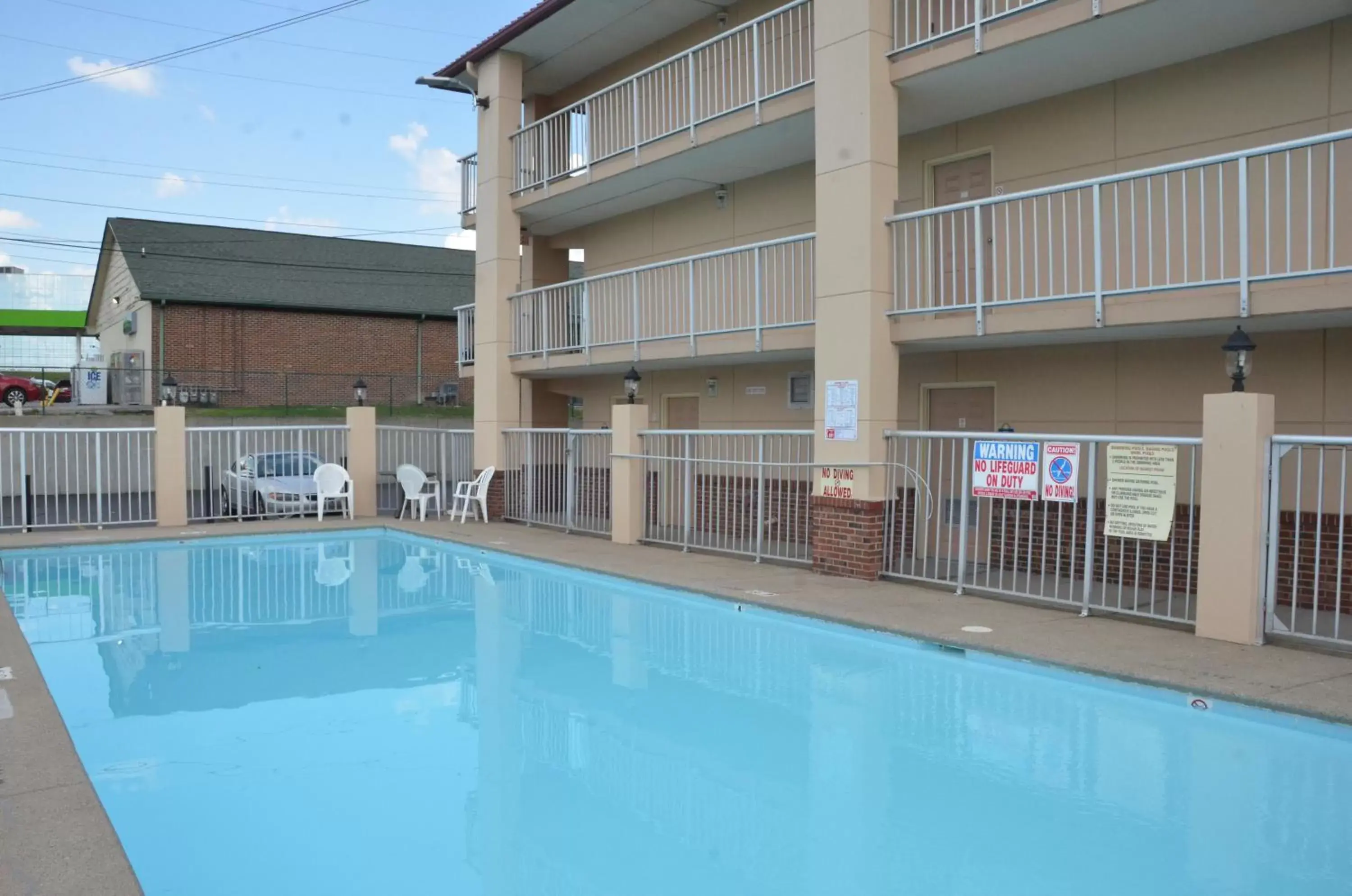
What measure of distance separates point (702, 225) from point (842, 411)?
628 cm

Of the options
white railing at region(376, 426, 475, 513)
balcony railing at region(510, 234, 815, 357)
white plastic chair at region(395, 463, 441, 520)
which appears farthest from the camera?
white railing at region(376, 426, 475, 513)

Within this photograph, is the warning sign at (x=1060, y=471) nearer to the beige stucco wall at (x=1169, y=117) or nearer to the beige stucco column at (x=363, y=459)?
the beige stucco wall at (x=1169, y=117)


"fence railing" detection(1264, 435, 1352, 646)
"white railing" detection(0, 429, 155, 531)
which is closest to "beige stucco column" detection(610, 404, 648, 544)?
"fence railing" detection(1264, 435, 1352, 646)

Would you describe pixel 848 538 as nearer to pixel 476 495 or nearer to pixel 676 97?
pixel 676 97

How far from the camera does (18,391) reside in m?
30.4

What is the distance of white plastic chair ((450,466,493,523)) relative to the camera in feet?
61.0

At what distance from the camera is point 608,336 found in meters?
17.5

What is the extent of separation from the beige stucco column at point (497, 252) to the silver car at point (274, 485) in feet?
11.0

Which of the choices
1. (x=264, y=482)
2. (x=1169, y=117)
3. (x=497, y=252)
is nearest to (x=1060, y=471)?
(x=1169, y=117)

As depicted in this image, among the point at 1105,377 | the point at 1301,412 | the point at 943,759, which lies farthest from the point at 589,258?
the point at 943,759

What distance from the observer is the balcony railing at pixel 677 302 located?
13742 mm

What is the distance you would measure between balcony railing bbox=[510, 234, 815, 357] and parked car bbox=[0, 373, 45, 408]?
1965cm

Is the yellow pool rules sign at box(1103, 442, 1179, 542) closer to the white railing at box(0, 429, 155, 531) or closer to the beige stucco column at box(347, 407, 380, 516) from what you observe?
the beige stucco column at box(347, 407, 380, 516)

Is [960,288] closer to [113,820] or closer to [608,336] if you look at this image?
[608,336]
